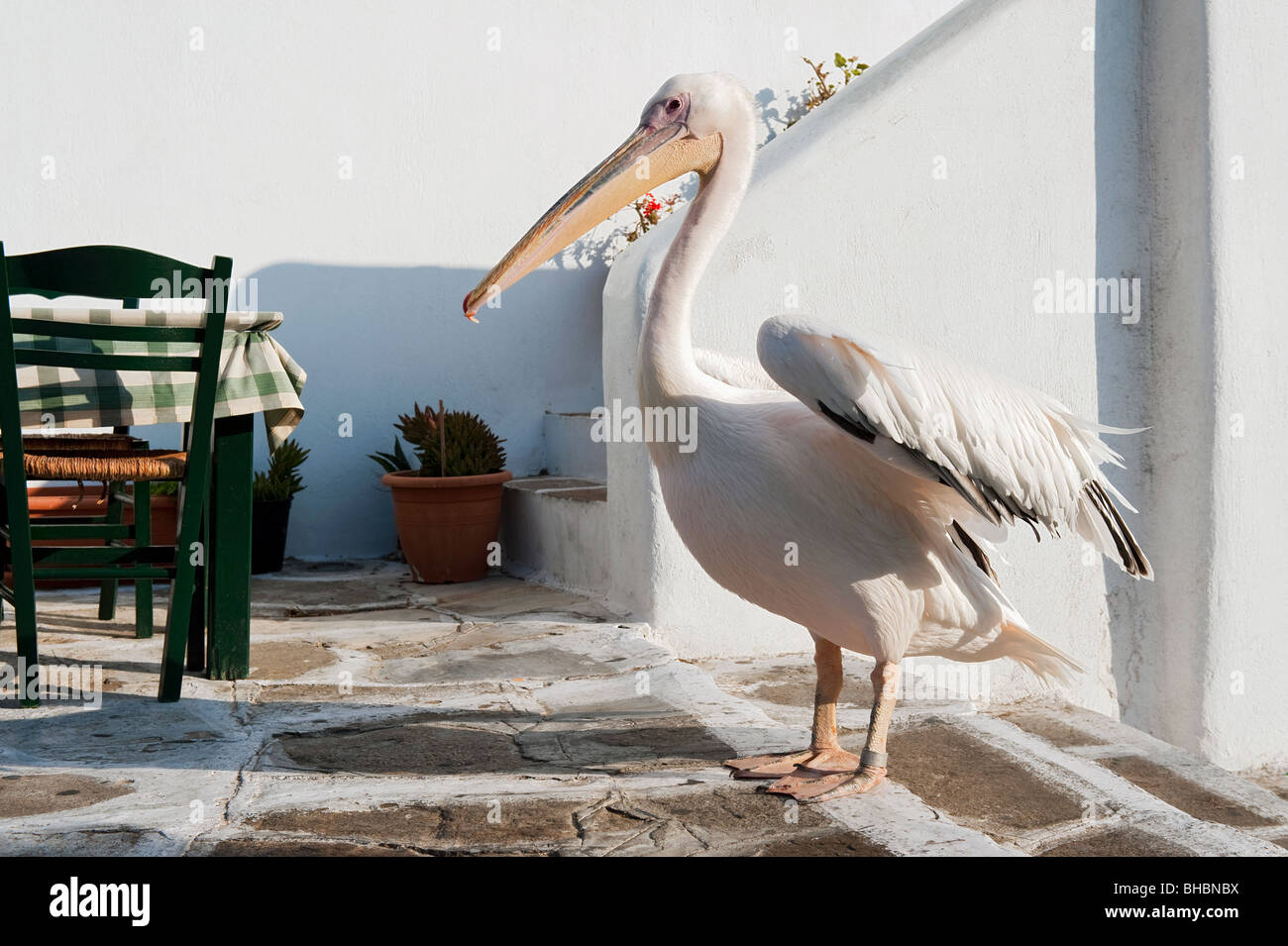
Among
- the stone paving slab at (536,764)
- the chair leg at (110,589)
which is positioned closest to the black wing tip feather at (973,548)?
the stone paving slab at (536,764)

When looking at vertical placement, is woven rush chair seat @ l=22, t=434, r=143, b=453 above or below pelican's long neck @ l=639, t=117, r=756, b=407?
below

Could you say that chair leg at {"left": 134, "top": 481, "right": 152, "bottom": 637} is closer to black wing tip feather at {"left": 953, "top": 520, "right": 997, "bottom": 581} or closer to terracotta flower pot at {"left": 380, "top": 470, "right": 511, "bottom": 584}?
terracotta flower pot at {"left": 380, "top": 470, "right": 511, "bottom": 584}

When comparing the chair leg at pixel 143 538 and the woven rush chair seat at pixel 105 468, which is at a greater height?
the woven rush chair seat at pixel 105 468

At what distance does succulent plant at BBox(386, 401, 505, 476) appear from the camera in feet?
19.8

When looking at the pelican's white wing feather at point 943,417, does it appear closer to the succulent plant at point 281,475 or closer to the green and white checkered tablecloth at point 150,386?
the green and white checkered tablecloth at point 150,386

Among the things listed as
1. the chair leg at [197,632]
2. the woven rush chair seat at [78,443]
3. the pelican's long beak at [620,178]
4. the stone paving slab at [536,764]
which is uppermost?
the pelican's long beak at [620,178]

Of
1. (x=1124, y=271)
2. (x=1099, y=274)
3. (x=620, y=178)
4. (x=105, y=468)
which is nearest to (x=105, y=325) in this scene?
(x=105, y=468)

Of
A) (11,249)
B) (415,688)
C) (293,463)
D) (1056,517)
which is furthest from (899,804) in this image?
(11,249)

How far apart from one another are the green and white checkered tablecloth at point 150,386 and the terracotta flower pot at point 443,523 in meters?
1.90

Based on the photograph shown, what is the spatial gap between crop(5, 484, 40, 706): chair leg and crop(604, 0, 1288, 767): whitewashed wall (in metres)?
2.13

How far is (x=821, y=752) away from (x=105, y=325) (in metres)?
2.33

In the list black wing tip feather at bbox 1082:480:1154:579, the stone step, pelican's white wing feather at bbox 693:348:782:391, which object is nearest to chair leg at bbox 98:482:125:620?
the stone step

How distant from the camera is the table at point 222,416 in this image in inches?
151

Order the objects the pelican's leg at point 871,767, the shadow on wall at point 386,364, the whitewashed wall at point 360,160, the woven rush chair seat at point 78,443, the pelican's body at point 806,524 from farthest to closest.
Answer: the shadow on wall at point 386,364 < the whitewashed wall at point 360,160 < the woven rush chair seat at point 78,443 < the pelican's leg at point 871,767 < the pelican's body at point 806,524
